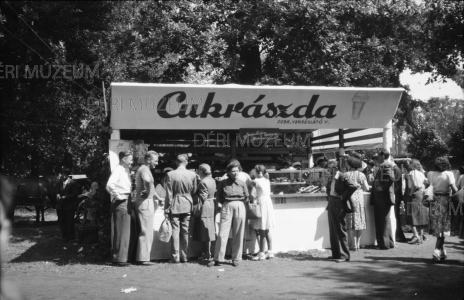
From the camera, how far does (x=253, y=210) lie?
34.0ft

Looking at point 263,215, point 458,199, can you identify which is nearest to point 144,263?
point 263,215

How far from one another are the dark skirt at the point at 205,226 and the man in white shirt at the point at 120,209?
48.9 inches

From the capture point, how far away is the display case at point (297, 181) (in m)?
11.5

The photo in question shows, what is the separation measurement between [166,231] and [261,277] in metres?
2.17

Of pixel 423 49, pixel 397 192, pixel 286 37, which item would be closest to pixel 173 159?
pixel 397 192

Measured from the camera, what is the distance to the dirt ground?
23.8 ft

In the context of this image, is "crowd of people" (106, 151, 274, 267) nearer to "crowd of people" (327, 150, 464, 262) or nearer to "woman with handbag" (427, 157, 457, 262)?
"crowd of people" (327, 150, 464, 262)

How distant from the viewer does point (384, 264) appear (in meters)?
9.55

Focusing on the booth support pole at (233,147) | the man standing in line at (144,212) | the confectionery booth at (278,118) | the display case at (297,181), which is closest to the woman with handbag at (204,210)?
the confectionery booth at (278,118)

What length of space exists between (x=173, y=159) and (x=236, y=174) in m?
4.27

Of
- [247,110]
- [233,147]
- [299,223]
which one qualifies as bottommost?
[299,223]

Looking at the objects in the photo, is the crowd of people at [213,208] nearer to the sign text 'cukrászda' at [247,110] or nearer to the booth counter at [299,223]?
the booth counter at [299,223]

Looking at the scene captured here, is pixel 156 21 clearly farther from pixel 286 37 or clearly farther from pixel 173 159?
pixel 173 159

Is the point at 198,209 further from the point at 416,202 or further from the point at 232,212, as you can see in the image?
the point at 416,202
